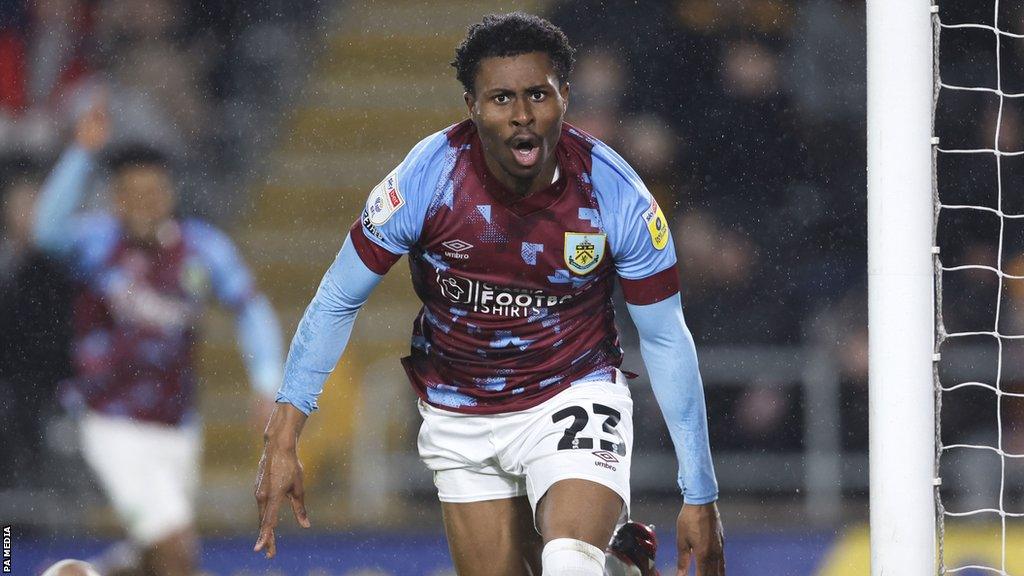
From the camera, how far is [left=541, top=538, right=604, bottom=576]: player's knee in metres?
2.92

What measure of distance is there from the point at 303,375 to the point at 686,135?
186 inches

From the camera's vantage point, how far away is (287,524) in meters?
6.65

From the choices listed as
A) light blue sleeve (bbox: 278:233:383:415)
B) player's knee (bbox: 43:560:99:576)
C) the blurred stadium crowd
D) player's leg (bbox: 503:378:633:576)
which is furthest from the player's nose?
the blurred stadium crowd

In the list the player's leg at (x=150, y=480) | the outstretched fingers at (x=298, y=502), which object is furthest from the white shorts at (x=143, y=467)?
the outstretched fingers at (x=298, y=502)

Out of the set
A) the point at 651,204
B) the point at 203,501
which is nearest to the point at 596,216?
the point at 651,204

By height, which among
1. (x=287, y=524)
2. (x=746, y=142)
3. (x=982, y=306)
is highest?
(x=746, y=142)

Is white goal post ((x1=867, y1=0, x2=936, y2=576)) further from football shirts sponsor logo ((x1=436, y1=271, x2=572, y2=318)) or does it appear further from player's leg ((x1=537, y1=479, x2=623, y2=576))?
football shirts sponsor logo ((x1=436, y1=271, x2=572, y2=318))

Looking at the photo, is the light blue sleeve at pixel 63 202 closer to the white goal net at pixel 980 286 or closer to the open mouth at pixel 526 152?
the open mouth at pixel 526 152

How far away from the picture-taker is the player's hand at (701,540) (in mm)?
3164

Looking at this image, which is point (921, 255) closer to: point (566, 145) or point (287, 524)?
point (566, 145)

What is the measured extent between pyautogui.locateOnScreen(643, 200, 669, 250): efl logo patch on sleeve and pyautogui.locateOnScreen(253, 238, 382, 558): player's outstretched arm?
0.59 metres

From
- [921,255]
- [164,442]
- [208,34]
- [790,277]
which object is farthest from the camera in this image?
[208,34]

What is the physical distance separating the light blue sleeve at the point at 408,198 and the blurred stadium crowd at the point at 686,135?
3447 mm

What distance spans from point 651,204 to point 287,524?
395 centimetres
